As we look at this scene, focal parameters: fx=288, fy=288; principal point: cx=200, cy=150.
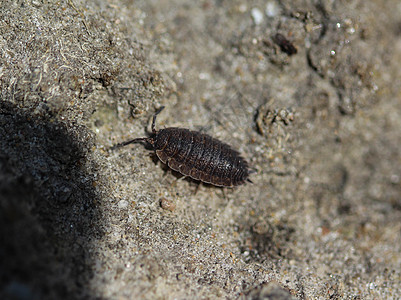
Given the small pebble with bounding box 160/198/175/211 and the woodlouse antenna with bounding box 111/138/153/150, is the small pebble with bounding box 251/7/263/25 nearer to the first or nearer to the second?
the woodlouse antenna with bounding box 111/138/153/150

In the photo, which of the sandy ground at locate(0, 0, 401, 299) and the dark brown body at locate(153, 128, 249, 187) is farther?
the dark brown body at locate(153, 128, 249, 187)

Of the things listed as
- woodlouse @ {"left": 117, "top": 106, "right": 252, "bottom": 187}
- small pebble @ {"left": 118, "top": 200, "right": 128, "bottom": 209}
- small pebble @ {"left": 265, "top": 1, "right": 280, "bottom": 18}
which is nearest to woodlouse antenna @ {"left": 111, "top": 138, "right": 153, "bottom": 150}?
woodlouse @ {"left": 117, "top": 106, "right": 252, "bottom": 187}

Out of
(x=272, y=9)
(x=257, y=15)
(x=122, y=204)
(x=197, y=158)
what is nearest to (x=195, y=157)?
(x=197, y=158)

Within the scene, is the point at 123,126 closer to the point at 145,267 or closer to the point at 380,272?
the point at 145,267

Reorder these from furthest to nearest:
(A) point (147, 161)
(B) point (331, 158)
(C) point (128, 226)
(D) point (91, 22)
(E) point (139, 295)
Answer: (B) point (331, 158), (A) point (147, 161), (D) point (91, 22), (C) point (128, 226), (E) point (139, 295)

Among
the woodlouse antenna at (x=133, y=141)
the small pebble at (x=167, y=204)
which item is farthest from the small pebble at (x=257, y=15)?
the small pebble at (x=167, y=204)


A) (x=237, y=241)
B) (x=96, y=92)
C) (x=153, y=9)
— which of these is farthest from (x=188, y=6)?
(x=237, y=241)

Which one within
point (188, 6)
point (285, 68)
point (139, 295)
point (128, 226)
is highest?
point (188, 6)
